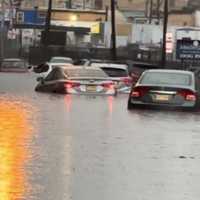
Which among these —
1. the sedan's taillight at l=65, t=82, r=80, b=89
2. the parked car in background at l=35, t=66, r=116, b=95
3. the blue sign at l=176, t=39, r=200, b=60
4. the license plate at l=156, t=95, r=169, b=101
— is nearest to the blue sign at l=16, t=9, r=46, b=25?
the blue sign at l=176, t=39, r=200, b=60

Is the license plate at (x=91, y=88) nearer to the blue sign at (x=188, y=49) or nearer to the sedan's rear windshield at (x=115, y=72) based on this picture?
the sedan's rear windshield at (x=115, y=72)

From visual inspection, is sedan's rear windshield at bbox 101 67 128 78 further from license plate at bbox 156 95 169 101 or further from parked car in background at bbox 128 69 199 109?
license plate at bbox 156 95 169 101

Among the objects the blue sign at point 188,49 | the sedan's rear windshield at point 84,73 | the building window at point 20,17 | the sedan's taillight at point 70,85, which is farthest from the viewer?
the building window at point 20,17

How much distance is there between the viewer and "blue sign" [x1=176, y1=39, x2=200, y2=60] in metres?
58.2

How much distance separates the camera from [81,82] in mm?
28766

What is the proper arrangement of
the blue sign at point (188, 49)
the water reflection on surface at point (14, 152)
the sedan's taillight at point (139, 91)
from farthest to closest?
the blue sign at point (188, 49) → the sedan's taillight at point (139, 91) → the water reflection on surface at point (14, 152)

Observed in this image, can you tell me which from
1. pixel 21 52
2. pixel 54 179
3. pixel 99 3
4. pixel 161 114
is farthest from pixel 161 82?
pixel 99 3

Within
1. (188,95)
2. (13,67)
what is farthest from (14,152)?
(13,67)

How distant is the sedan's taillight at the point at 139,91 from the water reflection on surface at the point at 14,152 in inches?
117

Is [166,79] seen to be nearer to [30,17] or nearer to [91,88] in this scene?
[91,88]

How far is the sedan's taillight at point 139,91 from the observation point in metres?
22.7

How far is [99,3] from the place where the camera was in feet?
454

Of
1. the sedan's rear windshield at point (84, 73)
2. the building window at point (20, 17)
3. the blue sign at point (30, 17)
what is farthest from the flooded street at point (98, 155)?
the blue sign at point (30, 17)

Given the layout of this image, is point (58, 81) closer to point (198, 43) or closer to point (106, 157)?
point (106, 157)
